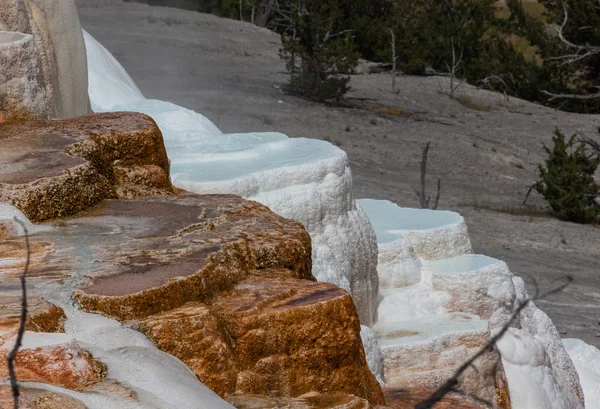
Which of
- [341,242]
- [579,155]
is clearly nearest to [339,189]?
[341,242]

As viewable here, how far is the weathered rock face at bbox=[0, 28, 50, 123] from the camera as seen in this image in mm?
4207

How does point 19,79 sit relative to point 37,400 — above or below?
above

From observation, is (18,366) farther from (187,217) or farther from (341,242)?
(341,242)

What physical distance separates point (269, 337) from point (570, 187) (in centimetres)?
1438

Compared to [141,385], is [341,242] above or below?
below

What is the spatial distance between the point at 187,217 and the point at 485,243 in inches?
416

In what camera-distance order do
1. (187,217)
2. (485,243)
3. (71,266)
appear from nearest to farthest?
(71,266) < (187,217) < (485,243)

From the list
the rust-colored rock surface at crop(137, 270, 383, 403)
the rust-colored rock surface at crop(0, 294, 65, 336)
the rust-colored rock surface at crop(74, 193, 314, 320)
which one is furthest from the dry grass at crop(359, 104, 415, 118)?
the rust-colored rock surface at crop(0, 294, 65, 336)

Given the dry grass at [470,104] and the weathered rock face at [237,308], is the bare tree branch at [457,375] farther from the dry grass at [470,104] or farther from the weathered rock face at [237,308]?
the dry grass at [470,104]

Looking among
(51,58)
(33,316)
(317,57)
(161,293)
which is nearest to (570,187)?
(317,57)

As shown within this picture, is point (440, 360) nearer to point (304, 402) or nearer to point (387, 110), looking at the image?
point (304, 402)

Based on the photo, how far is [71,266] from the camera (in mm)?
2865

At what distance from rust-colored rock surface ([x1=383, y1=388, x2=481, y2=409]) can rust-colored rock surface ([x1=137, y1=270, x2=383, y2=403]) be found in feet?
1.32

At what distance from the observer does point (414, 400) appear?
12.5 ft
